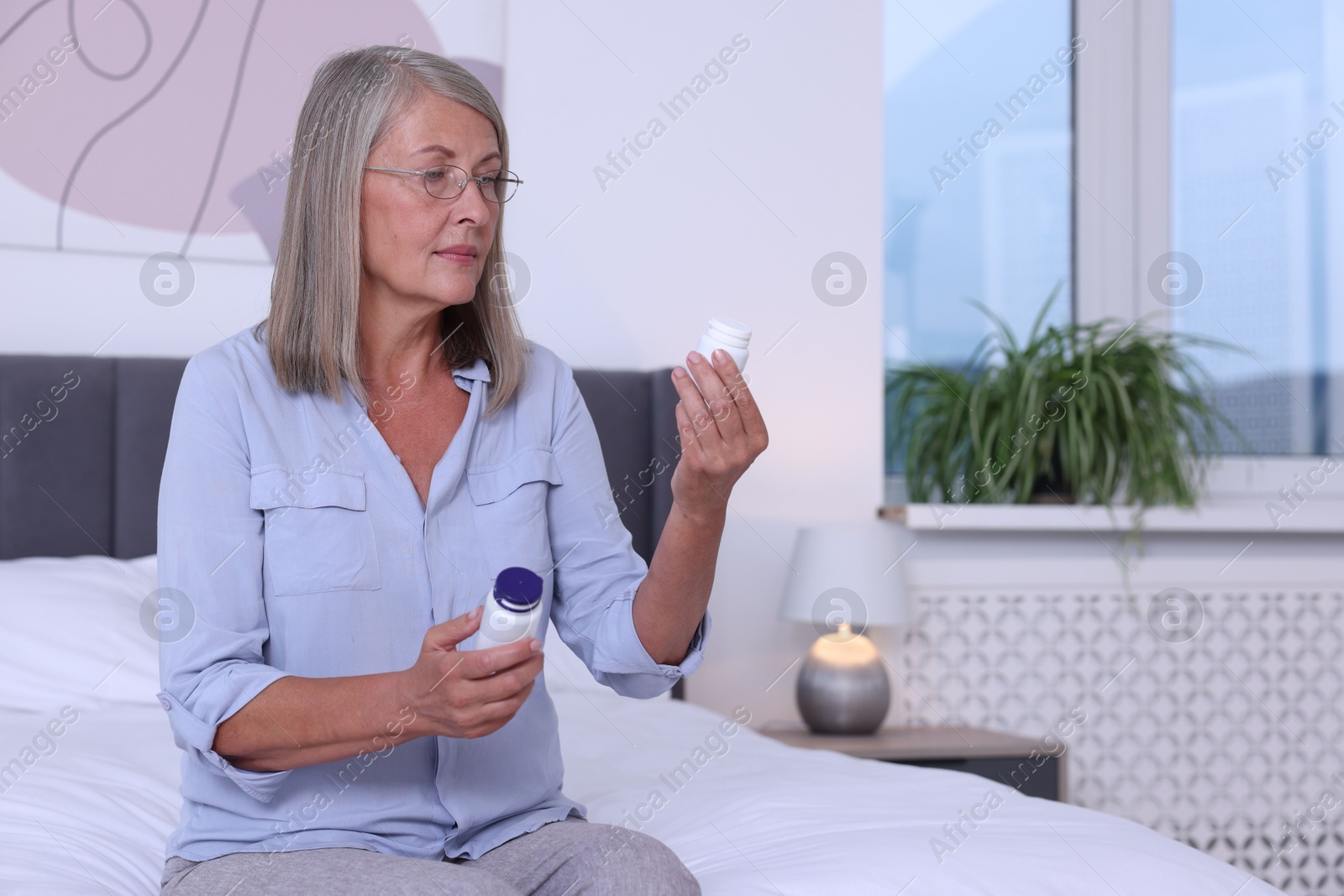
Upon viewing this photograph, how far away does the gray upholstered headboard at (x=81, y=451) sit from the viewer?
2166 millimetres

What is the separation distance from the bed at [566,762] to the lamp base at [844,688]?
0.26 metres

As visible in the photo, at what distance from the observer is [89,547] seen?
221 cm

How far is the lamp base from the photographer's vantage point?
97.3 inches

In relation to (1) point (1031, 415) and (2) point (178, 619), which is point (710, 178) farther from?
(2) point (178, 619)

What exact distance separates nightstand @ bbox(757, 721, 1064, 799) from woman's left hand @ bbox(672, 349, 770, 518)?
1.42 m

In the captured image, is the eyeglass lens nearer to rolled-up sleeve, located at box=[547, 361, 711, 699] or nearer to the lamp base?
rolled-up sleeve, located at box=[547, 361, 711, 699]

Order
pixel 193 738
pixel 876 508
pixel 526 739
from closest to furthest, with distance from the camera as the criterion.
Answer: pixel 193 738
pixel 526 739
pixel 876 508

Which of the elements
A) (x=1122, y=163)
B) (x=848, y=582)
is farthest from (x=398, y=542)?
(x=1122, y=163)

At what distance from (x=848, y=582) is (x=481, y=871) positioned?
163 centimetres

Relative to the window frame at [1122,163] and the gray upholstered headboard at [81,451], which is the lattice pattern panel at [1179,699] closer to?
the window frame at [1122,163]

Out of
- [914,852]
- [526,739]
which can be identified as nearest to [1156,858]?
[914,852]

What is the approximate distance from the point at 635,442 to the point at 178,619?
1625 millimetres

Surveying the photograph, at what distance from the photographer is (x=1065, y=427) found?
2.75 meters

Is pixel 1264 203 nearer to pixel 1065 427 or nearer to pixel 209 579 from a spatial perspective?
pixel 1065 427
